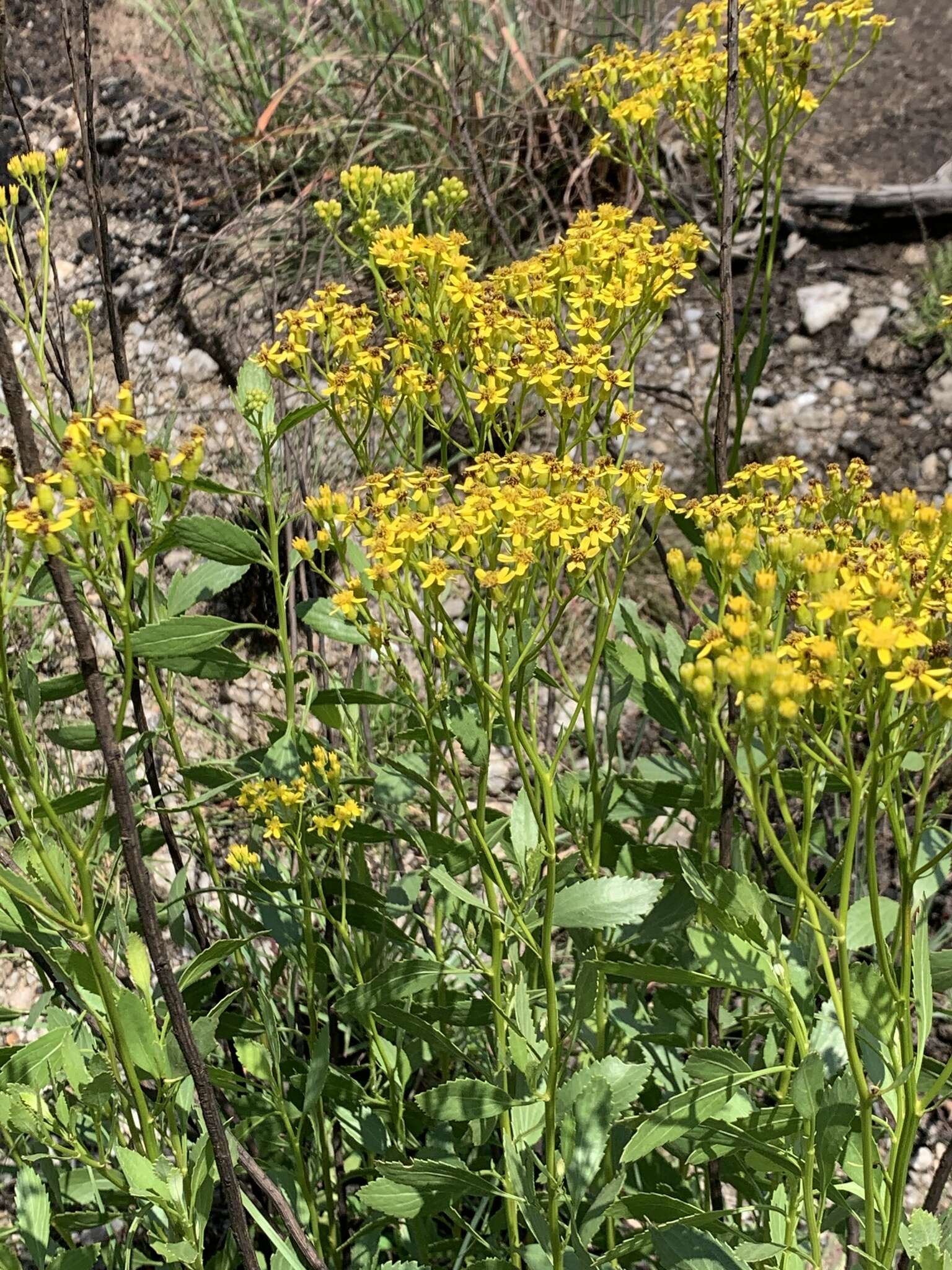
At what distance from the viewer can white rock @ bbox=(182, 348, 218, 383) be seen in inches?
170

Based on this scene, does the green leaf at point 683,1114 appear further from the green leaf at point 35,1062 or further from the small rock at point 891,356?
the small rock at point 891,356

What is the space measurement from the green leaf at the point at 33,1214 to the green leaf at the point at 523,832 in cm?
78

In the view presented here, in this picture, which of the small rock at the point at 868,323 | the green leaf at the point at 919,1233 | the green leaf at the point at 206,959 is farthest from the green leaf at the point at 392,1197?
the small rock at the point at 868,323

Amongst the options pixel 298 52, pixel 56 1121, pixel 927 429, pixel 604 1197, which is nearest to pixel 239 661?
pixel 56 1121

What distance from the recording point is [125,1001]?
1.38 metres

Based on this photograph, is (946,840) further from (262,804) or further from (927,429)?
(927,429)

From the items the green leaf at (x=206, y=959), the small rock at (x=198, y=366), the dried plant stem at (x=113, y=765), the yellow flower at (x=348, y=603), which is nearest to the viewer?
the dried plant stem at (x=113, y=765)

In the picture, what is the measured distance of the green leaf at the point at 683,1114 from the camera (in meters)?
1.38

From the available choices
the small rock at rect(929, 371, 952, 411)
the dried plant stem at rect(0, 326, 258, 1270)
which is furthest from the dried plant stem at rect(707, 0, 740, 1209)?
the small rock at rect(929, 371, 952, 411)

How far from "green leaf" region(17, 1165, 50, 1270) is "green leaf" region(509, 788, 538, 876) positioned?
78cm

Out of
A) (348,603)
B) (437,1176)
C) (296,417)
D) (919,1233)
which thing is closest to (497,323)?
(296,417)

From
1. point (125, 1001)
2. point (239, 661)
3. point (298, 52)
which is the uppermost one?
point (298, 52)

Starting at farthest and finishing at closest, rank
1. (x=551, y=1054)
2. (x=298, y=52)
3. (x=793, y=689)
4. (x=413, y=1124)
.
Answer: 1. (x=298, y=52)
2. (x=413, y=1124)
3. (x=551, y=1054)
4. (x=793, y=689)

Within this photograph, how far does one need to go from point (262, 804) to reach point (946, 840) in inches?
39.3
